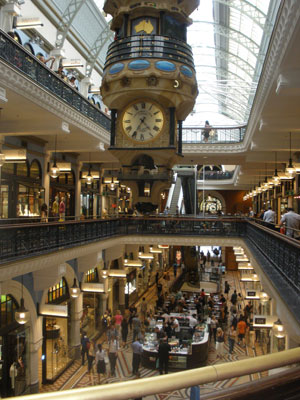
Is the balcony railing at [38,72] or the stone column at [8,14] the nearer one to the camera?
the balcony railing at [38,72]

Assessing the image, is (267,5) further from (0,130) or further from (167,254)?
→ (167,254)

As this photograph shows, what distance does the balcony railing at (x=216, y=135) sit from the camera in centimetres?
2061

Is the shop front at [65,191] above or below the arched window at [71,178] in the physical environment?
below

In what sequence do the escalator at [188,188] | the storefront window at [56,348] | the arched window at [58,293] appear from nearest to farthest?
the storefront window at [56,348] → the arched window at [58,293] → the escalator at [188,188]

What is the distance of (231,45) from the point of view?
3094cm

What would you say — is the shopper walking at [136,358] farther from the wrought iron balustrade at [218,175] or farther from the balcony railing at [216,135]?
the wrought iron balustrade at [218,175]

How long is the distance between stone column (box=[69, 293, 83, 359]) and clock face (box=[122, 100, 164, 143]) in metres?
8.62

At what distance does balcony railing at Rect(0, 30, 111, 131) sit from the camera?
8117mm

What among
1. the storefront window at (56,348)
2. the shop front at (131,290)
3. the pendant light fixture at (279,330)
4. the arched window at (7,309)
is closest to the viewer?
the pendant light fixture at (279,330)

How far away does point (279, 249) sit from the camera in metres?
7.23

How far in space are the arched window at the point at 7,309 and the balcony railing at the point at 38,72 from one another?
18.7 ft

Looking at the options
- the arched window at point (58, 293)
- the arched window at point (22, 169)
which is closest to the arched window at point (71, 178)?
the arched window at point (22, 169)

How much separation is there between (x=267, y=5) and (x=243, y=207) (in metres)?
29.1

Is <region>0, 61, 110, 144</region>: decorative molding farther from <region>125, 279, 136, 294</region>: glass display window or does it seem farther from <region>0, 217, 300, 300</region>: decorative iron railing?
<region>125, 279, 136, 294</region>: glass display window
